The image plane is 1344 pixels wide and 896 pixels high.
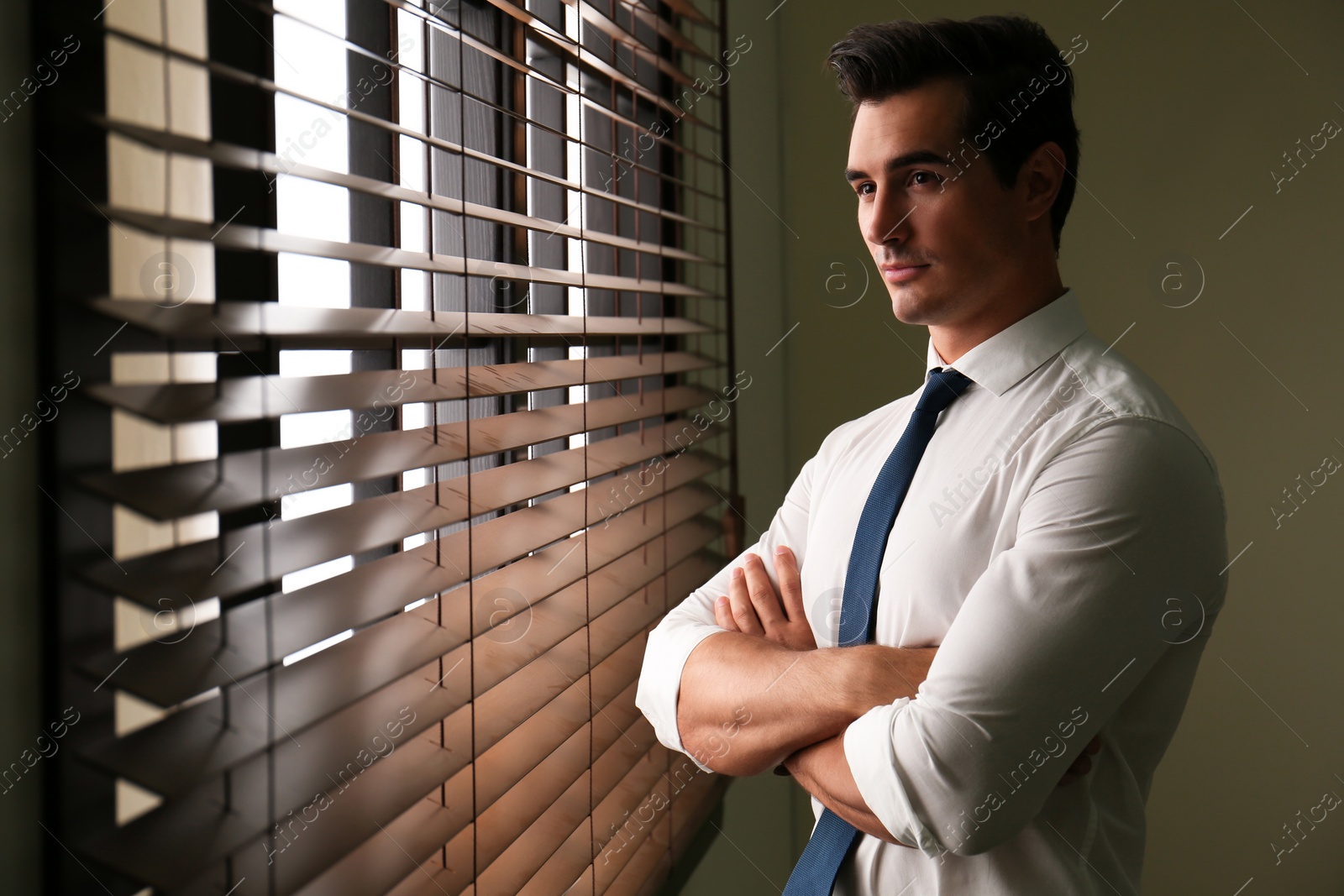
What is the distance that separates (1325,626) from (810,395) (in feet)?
4.52

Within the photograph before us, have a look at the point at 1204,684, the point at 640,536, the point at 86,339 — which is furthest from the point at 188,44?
the point at 1204,684

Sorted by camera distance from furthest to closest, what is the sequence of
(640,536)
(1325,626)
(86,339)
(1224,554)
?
1. (1325,626)
2. (640,536)
3. (1224,554)
4. (86,339)

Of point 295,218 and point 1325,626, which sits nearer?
point 295,218

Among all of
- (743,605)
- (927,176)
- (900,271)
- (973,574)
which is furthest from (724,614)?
(927,176)

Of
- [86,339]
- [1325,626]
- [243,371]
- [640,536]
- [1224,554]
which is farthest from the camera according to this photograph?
[1325,626]

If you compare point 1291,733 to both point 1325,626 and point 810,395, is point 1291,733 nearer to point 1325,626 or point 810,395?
point 1325,626

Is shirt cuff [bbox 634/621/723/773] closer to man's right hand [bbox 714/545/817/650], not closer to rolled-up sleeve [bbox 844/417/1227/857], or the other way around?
man's right hand [bbox 714/545/817/650]

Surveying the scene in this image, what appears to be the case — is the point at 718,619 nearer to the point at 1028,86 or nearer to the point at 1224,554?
the point at 1224,554

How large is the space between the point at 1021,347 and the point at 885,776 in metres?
0.46

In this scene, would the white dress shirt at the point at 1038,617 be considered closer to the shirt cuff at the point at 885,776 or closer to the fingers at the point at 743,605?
the shirt cuff at the point at 885,776

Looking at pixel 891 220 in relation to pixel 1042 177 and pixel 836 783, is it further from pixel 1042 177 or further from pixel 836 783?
pixel 836 783

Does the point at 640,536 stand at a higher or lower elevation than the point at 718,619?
higher

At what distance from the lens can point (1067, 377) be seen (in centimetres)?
89

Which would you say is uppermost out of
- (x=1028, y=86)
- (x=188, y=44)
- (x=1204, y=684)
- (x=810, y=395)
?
(x=810, y=395)
